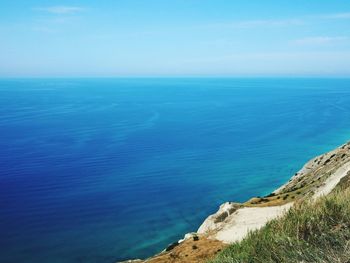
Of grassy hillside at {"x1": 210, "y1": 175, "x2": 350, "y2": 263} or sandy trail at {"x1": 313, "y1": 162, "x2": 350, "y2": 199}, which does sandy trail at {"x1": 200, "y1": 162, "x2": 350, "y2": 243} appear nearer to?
sandy trail at {"x1": 313, "y1": 162, "x2": 350, "y2": 199}

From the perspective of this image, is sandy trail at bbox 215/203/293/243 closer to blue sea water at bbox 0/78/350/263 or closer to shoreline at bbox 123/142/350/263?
shoreline at bbox 123/142/350/263

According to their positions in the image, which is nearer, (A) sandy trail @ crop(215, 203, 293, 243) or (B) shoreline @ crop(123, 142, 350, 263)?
(B) shoreline @ crop(123, 142, 350, 263)

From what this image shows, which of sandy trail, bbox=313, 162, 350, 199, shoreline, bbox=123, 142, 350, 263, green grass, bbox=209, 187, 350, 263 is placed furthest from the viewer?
sandy trail, bbox=313, 162, 350, 199

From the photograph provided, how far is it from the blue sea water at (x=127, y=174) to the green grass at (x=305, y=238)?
35484 mm

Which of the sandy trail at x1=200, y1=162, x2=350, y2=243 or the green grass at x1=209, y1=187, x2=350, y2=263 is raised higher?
the green grass at x1=209, y1=187, x2=350, y2=263

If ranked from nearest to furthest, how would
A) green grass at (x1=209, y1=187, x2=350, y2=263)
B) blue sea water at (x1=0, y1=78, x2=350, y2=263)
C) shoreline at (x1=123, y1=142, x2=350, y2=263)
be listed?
green grass at (x1=209, y1=187, x2=350, y2=263)
shoreline at (x1=123, y1=142, x2=350, y2=263)
blue sea water at (x1=0, y1=78, x2=350, y2=263)

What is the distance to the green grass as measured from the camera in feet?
40.8

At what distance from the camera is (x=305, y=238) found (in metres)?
14.2

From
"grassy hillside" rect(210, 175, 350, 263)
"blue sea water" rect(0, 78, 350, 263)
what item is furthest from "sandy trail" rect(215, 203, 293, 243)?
"grassy hillside" rect(210, 175, 350, 263)

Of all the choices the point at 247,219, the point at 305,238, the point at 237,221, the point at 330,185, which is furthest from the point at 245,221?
the point at 305,238

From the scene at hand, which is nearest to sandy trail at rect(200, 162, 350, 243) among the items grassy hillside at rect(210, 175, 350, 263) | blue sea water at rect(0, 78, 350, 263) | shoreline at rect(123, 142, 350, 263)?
shoreline at rect(123, 142, 350, 263)

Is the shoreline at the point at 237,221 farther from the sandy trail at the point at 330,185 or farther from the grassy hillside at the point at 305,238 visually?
the grassy hillside at the point at 305,238

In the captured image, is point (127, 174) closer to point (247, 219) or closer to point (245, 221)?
point (247, 219)


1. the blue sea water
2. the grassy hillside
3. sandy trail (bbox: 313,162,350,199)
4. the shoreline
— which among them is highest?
the grassy hillside
